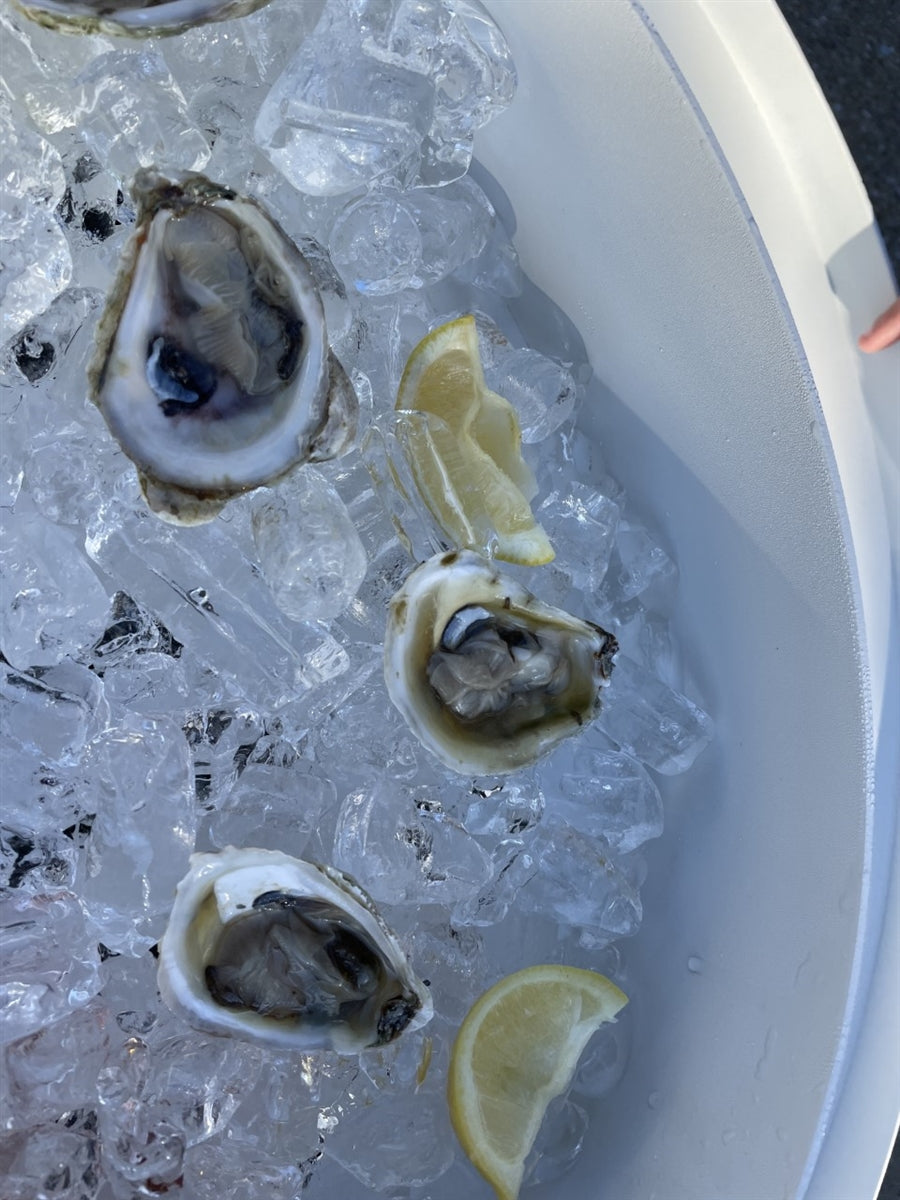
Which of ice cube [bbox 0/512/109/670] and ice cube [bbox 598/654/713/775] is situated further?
ice cube [bbox 598/654/713/775]

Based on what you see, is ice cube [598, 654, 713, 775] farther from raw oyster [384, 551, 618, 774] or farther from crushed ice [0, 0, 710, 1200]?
raw oyster [384, 551, 618, 774]

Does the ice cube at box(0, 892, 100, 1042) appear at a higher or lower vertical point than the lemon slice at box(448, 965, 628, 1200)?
lower

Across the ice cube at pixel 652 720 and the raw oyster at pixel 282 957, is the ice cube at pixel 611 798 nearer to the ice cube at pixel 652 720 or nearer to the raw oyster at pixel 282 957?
the ice cube at pixel 652 720

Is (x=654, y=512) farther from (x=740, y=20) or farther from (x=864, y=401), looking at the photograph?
(x=740, y=20)

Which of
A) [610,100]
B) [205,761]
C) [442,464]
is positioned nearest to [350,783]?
[205,761]

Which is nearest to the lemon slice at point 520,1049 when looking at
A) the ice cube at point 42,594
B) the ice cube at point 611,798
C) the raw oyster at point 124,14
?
the ice cube at point 611,798

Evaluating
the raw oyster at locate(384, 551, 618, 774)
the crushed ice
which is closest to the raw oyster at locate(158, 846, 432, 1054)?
the crushed ice
